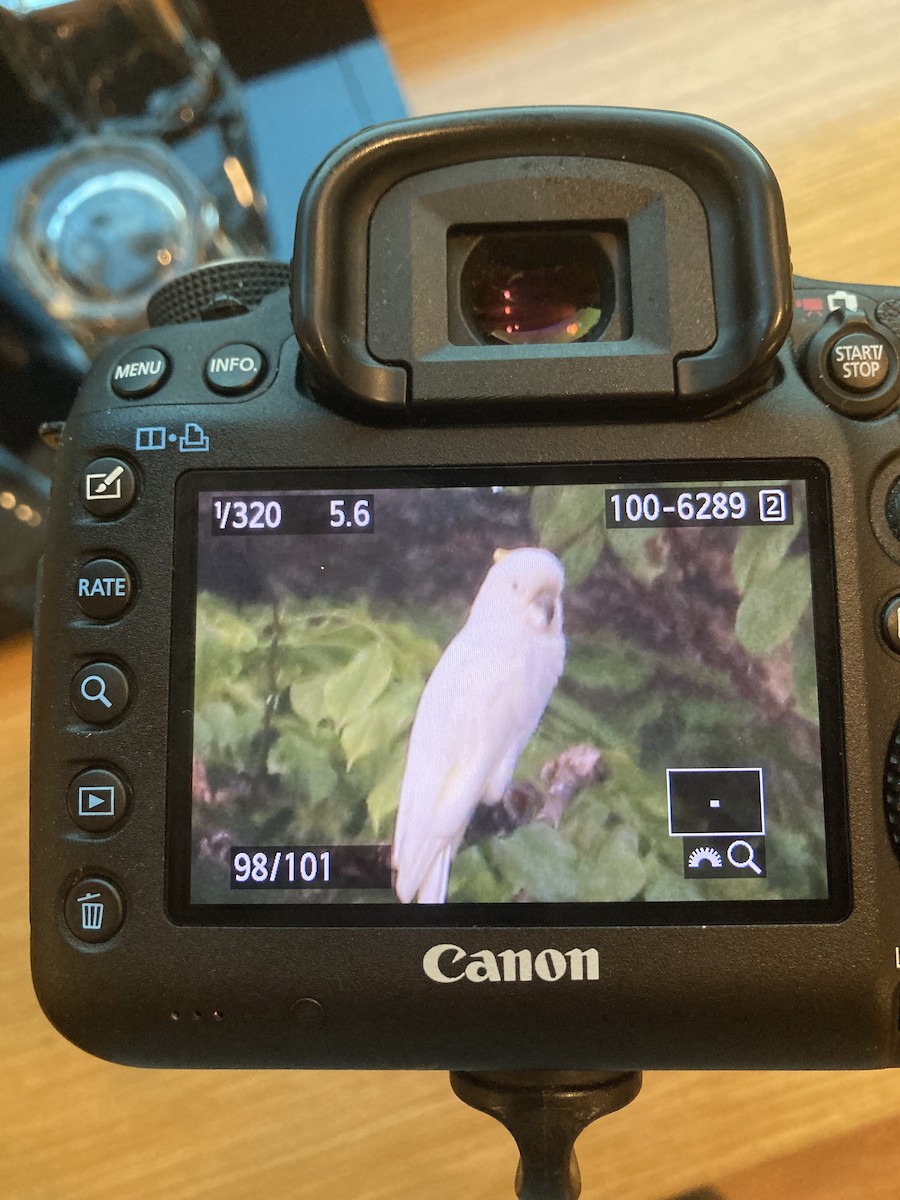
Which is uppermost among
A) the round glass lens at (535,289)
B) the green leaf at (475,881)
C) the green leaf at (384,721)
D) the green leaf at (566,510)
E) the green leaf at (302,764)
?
the round glass lens at (535,289)

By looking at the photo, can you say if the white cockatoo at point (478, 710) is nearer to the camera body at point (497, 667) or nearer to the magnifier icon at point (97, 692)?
the camera body at point (497, 667)

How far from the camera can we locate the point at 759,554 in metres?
0.37

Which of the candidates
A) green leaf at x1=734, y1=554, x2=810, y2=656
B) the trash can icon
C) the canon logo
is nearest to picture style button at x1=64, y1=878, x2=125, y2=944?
the trash can icon

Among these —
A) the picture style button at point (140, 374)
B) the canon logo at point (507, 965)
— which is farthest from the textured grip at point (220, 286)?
the canon logo at point (507, 965)

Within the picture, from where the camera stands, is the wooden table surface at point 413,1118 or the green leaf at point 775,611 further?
the wooden table surface at point 413,1118

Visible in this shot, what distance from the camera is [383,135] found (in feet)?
1.26

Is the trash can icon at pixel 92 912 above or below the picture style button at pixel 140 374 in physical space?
below

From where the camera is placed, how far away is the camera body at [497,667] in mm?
368

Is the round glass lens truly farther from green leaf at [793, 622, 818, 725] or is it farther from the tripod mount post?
the tripod mount post

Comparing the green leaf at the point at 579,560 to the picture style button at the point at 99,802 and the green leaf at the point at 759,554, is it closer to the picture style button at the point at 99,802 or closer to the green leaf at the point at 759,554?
the green leaf at the point at 759,554

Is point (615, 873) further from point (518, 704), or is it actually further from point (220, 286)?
point (220, 286)

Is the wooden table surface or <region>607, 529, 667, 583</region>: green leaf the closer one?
<region>607, 529, 667, 583</region>: green leaf

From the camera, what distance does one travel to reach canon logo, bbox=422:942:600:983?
0.37 meters

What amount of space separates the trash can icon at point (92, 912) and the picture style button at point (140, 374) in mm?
170
